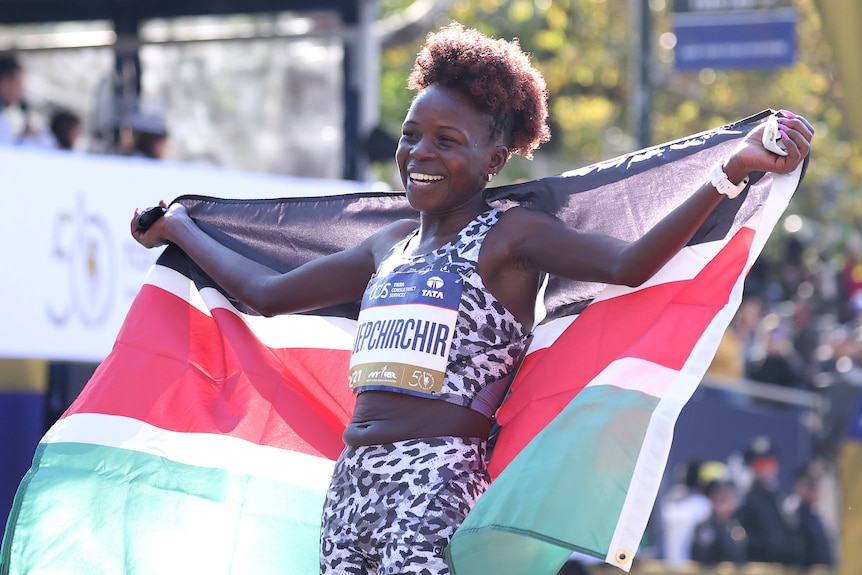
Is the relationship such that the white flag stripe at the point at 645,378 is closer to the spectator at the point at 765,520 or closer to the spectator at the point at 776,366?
the spectator at the point at 765,520

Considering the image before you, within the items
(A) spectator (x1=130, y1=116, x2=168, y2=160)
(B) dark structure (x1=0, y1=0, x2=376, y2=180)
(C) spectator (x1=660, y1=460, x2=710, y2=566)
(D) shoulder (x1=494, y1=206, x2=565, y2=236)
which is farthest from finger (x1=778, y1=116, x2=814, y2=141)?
(C) spectator (x1=660, y1=460, x2=710, y2=566)

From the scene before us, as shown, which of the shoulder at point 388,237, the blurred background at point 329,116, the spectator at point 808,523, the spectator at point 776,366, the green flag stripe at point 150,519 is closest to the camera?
the shoulder at point 388,237

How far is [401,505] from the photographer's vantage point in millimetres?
3773

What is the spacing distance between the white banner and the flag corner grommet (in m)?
3.63

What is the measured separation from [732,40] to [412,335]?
7.92 metres

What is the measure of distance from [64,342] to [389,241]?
11.0ft

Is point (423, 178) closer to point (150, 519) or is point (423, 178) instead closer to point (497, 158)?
point (497, 158)

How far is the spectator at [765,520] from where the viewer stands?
12.8 meters

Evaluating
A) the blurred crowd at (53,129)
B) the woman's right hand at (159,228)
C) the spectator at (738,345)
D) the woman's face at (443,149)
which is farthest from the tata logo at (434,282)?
the spectator at (738,345)

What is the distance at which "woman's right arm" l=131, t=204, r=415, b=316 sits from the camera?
176 inches

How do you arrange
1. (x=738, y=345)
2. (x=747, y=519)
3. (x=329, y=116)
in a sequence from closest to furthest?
(x=329, y=116), (x=747, y=519), (x=738, y=345)

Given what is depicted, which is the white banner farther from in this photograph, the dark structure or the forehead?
the dark structure

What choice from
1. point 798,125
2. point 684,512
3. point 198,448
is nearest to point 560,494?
point 798,125

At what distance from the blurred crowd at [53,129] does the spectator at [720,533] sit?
229 inches
